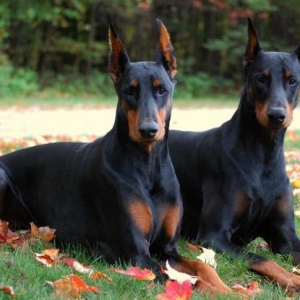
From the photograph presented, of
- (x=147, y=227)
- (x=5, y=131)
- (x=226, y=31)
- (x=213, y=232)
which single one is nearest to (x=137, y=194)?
(x=147, y=227)

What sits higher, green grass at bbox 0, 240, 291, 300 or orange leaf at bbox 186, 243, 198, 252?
Result: green grass at bbox 0, 240, 291, 300

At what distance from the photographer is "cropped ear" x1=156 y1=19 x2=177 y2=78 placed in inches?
179

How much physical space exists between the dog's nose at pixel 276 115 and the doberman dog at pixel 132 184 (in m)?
0.67

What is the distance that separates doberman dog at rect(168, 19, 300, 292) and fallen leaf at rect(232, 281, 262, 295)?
47 centimetres

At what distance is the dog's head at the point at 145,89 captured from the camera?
4109mm

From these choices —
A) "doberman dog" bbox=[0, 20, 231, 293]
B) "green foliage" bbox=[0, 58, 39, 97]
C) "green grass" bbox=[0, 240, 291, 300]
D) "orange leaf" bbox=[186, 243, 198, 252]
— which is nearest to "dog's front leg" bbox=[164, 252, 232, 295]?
"doberman dog" bbox=[0, 20, 231, 293]

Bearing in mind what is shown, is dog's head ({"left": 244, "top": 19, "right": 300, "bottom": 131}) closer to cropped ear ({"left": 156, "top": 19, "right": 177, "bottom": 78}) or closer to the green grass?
cropped ear ({"left": 156, "top": 19, "right": 177, "bottom": 78})

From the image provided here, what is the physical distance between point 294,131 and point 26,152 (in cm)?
788

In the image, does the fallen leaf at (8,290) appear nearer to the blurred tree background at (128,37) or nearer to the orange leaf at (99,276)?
the orange leaf at (99,276)

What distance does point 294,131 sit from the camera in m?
12.4

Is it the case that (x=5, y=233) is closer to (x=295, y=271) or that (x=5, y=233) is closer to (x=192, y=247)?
(x=192, y=247)

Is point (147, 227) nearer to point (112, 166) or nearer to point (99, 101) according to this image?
point (112, 166)

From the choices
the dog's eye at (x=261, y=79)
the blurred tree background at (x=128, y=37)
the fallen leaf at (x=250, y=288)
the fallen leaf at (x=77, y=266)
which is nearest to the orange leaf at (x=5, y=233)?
the fallen leaf at (x=77, y=266)

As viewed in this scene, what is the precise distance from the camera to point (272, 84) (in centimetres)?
472
